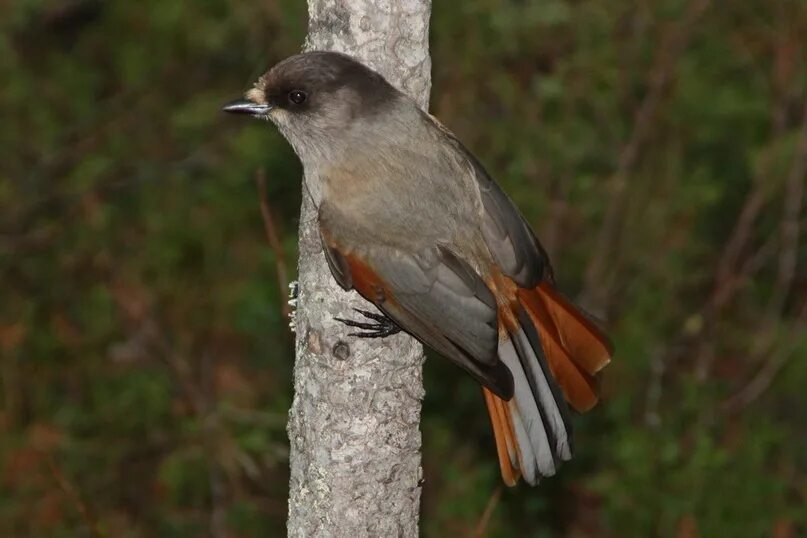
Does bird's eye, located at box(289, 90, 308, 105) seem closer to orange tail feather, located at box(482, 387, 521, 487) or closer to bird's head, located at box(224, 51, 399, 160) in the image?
bird's head, located at box(224, 51, 399, 160)

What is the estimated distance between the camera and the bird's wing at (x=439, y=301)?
4.27m

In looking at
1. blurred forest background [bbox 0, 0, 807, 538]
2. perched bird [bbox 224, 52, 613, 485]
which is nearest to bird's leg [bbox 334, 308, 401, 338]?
perched bird [bbox 224, 52, 613, 485]

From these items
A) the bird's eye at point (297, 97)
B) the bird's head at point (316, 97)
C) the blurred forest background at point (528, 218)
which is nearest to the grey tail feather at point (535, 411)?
the bird's head at point (316, 97)

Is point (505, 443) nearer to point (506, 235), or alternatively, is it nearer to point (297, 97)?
point (506, 235)

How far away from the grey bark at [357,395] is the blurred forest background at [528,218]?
2907 mm

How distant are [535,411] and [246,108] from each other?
4.32 ft

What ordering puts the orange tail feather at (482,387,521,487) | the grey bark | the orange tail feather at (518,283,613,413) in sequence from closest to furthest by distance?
the grey bark < the orange tail feather at (482,387,521,487) < the orange tail feather at (518,283,613,413)

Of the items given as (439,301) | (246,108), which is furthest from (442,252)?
(246,108)

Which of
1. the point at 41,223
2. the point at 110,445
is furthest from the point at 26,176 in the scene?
the point at 110,445

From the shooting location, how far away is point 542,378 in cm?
456

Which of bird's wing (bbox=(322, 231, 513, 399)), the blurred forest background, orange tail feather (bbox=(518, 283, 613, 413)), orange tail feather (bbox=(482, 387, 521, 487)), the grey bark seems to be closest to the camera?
the grey bark

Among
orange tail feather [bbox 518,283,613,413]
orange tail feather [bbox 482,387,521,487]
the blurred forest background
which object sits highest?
orange tail feather [bbox 518,283,613,413]

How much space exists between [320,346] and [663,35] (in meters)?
4.76

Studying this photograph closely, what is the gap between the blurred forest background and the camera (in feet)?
24.0
